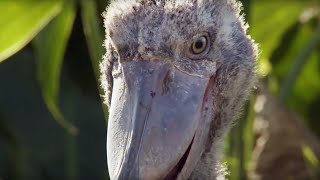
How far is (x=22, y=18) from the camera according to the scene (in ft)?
11.6

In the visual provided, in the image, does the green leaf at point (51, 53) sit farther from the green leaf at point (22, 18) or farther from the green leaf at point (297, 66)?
the green leaf at point (297, 66)

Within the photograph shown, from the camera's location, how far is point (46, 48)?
332 centimetres

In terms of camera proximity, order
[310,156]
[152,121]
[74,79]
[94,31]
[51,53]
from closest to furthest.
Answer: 1. [152,121]
2. [94,31]
3. [51,53]
4. [310,156]
5. [74,79]

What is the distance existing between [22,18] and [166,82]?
1380mm

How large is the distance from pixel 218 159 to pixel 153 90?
0.28 metres

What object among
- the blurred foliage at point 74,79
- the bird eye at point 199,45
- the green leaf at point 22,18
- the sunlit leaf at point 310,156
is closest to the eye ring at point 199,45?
the bird eye at point 199,45

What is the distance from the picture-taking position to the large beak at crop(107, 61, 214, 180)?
215 centimetres

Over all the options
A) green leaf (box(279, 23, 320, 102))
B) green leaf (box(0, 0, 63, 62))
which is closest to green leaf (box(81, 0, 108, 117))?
green leaf (box(0, 0, 63, 62))

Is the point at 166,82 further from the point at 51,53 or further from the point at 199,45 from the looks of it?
the point at 51,53

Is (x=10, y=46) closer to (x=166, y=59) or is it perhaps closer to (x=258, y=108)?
(x=258, y=108)

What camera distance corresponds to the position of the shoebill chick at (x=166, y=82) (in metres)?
2.16

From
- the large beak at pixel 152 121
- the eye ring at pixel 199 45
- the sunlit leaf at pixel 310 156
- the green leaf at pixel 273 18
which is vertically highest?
the green leaf at pixel 273 18

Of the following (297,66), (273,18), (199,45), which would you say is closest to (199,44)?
(199,45)

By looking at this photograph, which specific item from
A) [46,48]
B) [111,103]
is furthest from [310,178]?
[111,103]
